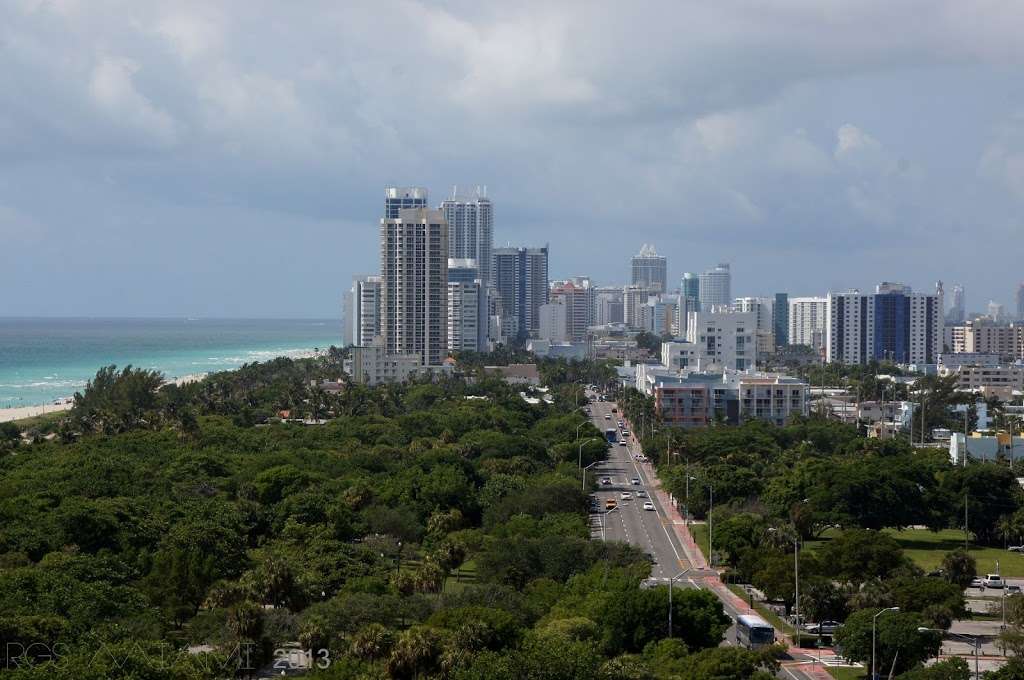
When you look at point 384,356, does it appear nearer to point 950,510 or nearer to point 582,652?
point 950,510

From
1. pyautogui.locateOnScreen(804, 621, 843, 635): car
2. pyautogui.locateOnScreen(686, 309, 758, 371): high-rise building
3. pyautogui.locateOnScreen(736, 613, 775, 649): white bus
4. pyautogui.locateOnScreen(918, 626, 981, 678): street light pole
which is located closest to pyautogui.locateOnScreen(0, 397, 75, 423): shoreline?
pyautogui.locateOnScreen(686, 309, 758, 371): high-rise building

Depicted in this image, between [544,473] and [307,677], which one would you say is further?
[544,473]

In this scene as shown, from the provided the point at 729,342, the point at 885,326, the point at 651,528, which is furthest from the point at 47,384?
the point at 651,528

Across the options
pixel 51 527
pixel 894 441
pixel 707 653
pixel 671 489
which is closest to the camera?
pixel 707 653

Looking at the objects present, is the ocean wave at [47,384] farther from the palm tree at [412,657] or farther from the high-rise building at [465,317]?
the palm tree at [412,657]

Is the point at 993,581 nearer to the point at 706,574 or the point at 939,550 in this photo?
the point at 939,550

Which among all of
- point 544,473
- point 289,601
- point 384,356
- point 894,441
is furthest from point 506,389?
point 289,601

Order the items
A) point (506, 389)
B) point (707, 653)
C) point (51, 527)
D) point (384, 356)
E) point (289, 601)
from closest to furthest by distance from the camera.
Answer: point (707, 653) < point (289, 601) < point (51, 527) < point (506, 389) < point (384, 356)
